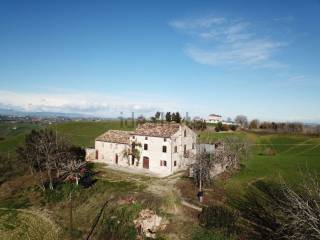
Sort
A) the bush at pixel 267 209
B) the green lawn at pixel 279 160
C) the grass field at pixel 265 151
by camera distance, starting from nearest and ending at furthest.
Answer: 1. the bush at pixel 267 209
2. the green lawn at pixel 279 160
3. the grass field at pixel 265 151

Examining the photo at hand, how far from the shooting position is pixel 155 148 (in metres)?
57.2

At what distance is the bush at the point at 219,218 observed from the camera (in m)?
34.4

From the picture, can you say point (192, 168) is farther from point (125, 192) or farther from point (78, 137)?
point (78, 137)

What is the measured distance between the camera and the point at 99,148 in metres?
68.2

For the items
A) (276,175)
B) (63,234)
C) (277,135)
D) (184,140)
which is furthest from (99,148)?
(277,135)

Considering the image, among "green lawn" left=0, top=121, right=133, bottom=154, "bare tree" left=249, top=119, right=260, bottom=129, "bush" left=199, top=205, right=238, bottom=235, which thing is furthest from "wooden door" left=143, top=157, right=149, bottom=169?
"bare tree" left=249, top=119, right=260, bottom=129

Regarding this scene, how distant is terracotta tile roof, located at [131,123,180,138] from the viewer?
56866 mm

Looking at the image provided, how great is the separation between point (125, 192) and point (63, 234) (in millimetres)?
10108

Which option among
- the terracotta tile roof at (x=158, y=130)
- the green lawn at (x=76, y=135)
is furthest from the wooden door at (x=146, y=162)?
the green lawn at (x=76, y=135)

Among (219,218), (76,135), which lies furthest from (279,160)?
(76,135)

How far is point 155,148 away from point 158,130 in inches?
146

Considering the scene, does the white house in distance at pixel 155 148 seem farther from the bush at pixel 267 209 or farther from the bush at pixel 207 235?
the bush at pixel 207 235

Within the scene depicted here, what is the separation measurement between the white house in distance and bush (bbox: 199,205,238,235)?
17.9 m

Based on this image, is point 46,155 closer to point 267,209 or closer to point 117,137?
point 117,137
